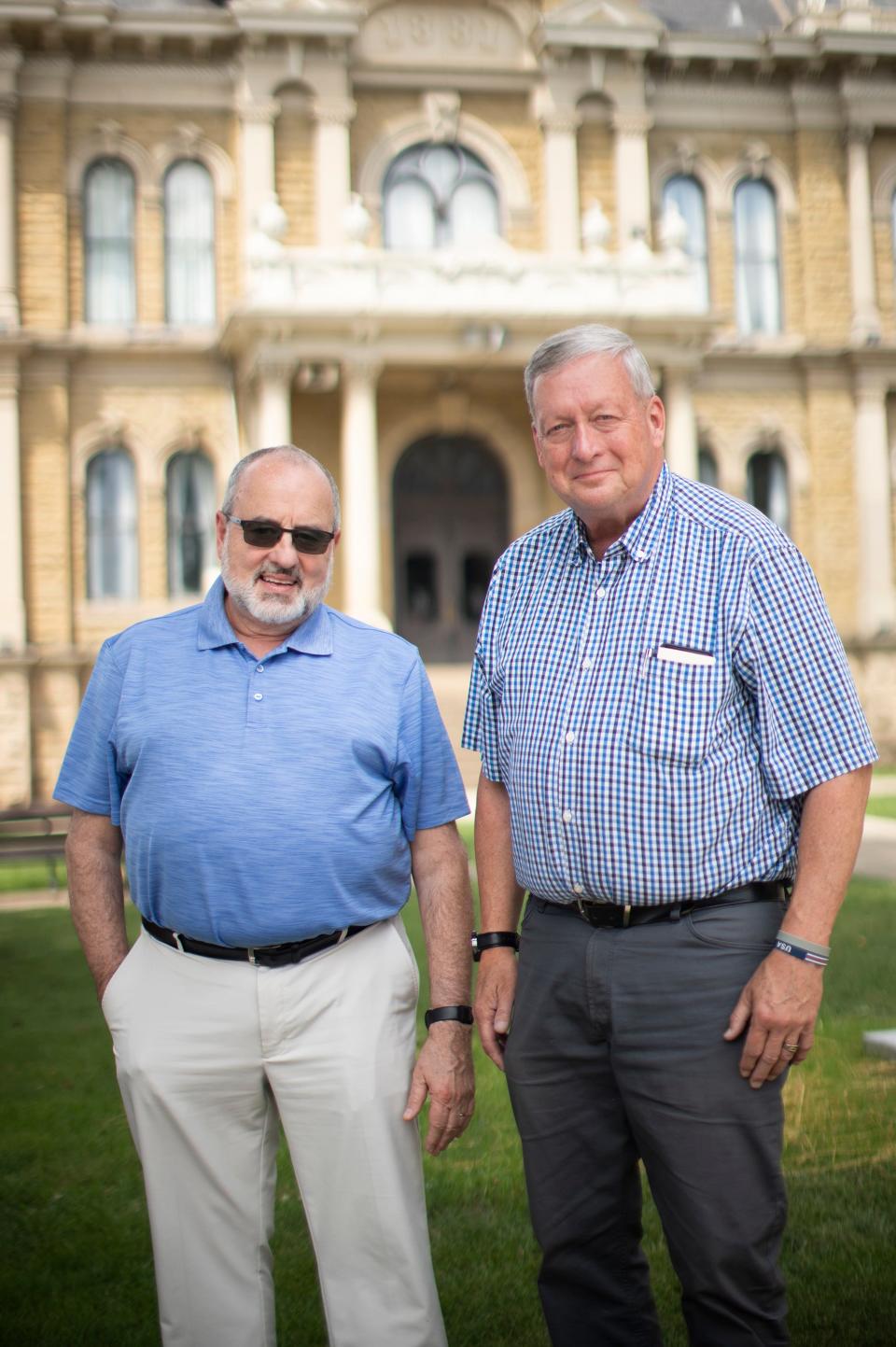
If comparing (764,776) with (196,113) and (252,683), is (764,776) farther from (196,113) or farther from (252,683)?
(196,113)

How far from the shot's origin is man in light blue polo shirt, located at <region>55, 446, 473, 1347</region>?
278 centimetres

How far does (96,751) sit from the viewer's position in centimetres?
301

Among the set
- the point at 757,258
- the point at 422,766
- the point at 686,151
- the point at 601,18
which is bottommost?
the point at 422,766

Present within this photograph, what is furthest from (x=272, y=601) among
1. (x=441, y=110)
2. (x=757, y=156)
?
(x=757, y=156)

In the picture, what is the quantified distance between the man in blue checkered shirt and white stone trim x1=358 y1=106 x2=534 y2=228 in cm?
2164

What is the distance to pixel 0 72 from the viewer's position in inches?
845

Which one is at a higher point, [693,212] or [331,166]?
[331,166]

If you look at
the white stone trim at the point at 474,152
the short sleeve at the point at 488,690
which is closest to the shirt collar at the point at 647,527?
the short sleeve at the point at 488,690

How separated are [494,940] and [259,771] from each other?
0.69 metres

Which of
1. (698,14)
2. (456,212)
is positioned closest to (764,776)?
(456,212)

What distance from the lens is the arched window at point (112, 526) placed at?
885 inches

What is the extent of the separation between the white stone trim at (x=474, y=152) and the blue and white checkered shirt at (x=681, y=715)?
71.2 ft

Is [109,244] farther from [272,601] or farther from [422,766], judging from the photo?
[422,766]

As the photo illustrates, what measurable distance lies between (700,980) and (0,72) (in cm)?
2265
